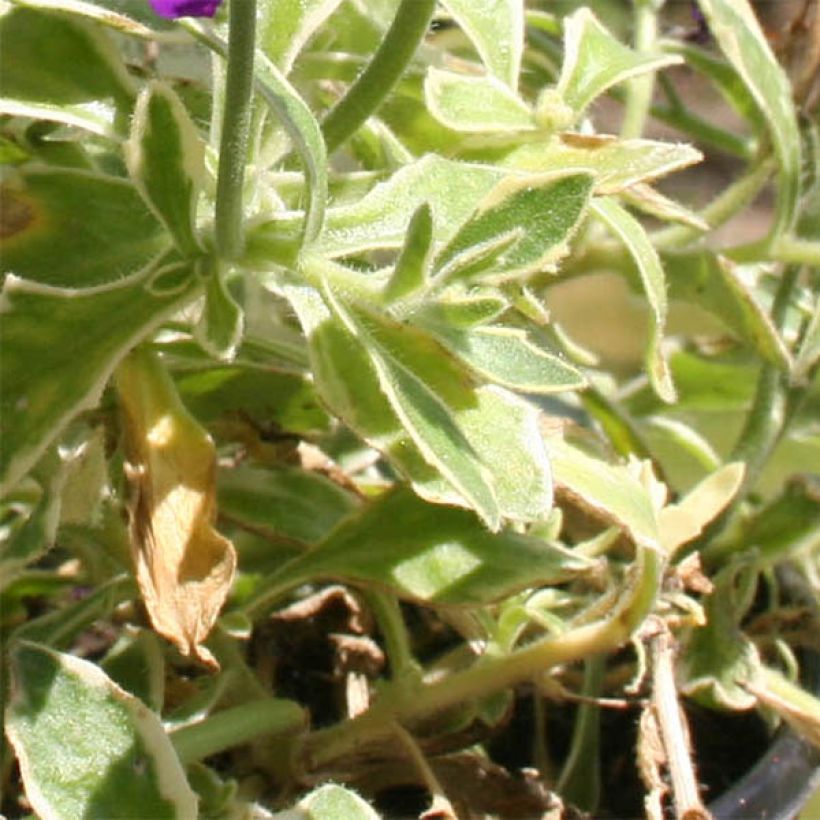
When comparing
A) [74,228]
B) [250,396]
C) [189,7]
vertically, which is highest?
[189,7]

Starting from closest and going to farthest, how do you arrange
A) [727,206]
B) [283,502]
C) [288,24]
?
1. [288,24]
2. [283,502]
3. [727,206]

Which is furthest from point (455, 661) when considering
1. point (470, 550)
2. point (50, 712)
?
point (50, 712)

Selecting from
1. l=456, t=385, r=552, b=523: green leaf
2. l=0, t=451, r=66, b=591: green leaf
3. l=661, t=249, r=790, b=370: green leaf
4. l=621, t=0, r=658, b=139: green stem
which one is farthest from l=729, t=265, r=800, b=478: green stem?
l=0, t=451, r=66, b=591: green leaf

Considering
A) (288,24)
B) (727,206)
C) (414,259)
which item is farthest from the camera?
(727,206)

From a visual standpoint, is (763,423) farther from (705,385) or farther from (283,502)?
(283,502)

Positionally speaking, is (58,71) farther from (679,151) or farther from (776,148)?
(776,148)

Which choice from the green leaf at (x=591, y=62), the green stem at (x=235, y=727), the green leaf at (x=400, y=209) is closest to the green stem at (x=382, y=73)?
the green leaf at (x=400, y=209)

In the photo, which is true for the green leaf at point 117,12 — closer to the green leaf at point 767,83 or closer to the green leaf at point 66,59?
the green leaf at point 66,59

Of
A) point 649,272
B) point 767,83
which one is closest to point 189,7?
point 649,272
